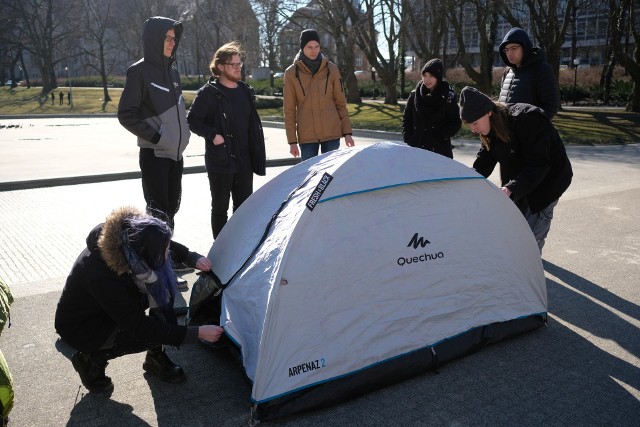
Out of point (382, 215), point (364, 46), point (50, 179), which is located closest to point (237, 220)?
point (382, 215)

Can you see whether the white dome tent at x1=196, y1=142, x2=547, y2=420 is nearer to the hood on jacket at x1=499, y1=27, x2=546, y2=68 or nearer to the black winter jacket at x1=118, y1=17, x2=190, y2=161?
the black winter jacket at x1=118, y1=17, x2=190, y2=161

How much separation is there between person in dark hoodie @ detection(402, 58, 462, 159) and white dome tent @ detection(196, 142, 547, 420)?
227 cm

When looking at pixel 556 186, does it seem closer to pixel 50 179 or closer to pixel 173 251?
pixel 173 251

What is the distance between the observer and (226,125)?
17.0ft

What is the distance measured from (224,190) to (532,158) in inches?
102

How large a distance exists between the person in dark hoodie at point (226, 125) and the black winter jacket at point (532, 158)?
2.11m

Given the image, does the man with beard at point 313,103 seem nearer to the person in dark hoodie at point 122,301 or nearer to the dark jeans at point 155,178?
the dark jeans at point 155,178

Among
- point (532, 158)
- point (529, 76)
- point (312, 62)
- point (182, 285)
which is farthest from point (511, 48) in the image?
point (182, 285)

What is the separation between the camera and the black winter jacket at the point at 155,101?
4871mm

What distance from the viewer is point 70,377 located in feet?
11.7

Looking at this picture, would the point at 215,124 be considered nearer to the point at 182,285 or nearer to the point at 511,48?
the point at 182,285

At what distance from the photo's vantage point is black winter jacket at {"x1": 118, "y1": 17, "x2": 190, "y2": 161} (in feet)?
16.0

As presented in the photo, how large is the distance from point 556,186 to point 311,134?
8.56 ft

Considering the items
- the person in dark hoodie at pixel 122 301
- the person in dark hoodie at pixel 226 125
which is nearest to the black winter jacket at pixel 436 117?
the person in dark hoodie at pixel 226 125
